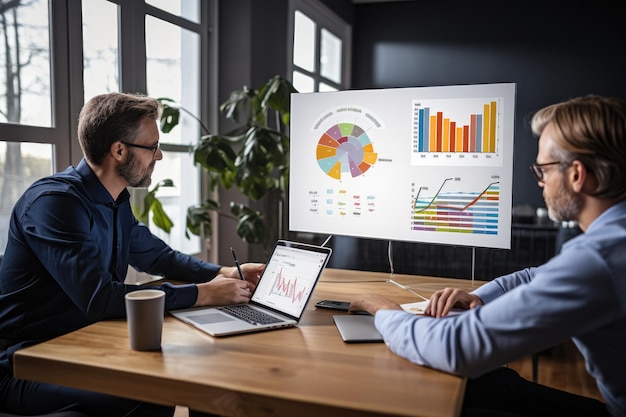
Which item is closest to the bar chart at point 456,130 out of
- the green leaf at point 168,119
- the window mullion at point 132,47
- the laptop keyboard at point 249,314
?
the laptop keyboard at point 249,314

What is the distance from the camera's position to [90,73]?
2.66 meters

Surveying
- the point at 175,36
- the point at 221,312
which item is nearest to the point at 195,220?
the point at 175,36

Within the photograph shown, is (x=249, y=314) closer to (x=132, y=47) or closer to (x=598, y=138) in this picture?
(x=598, y=138)

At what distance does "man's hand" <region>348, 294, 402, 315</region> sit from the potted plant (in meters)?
1.63

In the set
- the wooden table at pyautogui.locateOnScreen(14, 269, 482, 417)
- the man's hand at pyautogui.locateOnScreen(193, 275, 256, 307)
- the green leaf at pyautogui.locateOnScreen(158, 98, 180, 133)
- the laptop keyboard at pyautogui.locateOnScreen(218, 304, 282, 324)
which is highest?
the green leaf at pyautogui.locateOnScreen(158, 98, 180, 133)

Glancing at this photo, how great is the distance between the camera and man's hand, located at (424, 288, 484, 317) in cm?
139

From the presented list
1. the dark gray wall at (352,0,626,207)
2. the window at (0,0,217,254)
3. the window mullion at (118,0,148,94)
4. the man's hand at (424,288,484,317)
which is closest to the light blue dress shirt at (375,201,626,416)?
the man's hand at (424,288,484,317)

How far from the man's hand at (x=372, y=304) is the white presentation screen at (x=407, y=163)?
1.57 ft

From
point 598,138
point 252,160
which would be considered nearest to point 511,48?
point 252,160

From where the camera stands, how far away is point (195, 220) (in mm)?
3199

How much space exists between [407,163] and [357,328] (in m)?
0.70

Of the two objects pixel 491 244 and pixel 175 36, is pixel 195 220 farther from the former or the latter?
pixel 491 244

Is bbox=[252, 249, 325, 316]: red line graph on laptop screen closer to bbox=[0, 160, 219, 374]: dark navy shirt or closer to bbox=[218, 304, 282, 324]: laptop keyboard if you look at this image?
bbox=[218, 304, 282, 324]: laptop keyboard

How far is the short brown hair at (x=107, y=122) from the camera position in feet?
5.48
